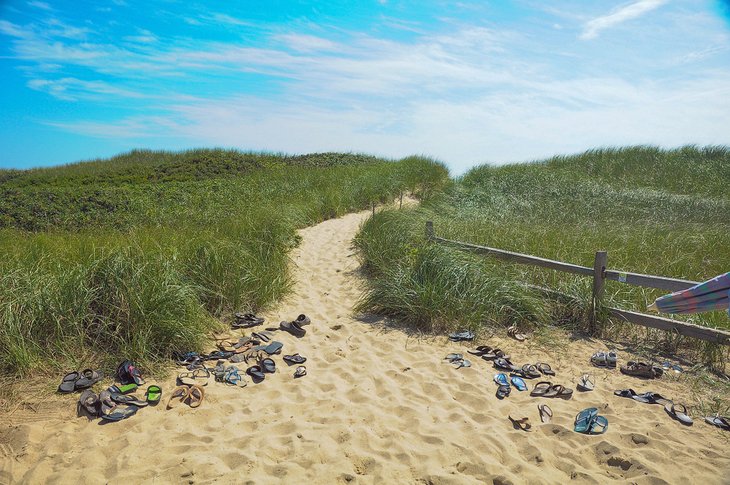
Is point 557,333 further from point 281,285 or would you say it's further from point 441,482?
point 281,285

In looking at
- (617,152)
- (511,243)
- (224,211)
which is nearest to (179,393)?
(511,243)

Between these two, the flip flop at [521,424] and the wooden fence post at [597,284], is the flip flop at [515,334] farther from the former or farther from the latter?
the flip flop at [521,424]

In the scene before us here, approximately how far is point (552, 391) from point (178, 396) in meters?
3.43

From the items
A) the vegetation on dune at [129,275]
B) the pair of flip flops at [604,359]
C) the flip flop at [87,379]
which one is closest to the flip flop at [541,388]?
the pair of flip flops at [604,359]

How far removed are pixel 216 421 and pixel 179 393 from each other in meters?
0.58

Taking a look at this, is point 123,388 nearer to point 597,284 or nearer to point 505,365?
point 505,365

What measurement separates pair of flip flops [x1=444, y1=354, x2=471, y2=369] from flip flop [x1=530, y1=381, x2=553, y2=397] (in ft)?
2.36

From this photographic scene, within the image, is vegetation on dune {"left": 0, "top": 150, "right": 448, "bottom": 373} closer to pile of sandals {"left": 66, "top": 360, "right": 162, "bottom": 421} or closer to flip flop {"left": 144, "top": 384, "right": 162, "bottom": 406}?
pile of sandals {"left": 66, "top": 360, "right": 162, "bottom": 421}

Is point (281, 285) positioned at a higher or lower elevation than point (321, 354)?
higher

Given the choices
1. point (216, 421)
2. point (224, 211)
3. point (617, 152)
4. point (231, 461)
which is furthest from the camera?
point (617, 152)

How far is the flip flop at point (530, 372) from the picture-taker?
4512 millimetres

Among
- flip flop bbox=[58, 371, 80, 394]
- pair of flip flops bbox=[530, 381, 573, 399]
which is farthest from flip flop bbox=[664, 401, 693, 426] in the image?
flip flop bbox=[58, 371, 80, 394]

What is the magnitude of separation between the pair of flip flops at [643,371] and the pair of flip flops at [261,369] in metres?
3.65

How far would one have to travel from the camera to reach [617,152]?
20.3 meters
